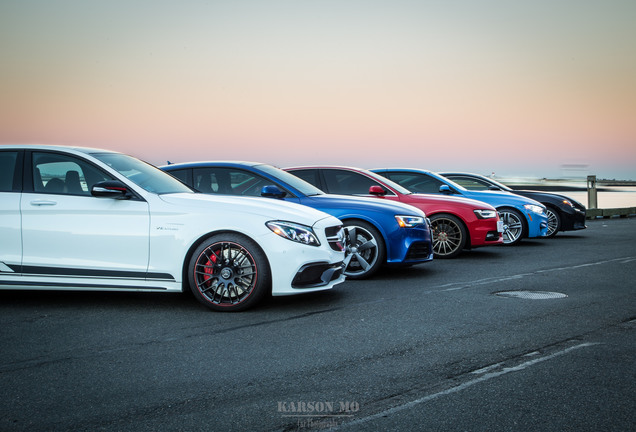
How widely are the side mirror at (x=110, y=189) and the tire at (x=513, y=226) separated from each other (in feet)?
30.9

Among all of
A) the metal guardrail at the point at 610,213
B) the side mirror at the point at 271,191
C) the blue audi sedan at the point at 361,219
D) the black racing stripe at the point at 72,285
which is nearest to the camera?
the black racing stripe at the point at 72,285

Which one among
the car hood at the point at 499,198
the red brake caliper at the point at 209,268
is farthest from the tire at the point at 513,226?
the red brake caliper at the point at 209,268

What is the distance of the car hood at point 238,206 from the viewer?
6.39 m

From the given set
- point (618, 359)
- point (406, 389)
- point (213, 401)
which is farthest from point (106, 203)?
point (618, 359)

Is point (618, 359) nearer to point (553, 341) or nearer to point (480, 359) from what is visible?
point (553, 341)

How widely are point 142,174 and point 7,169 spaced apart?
4.49 feet

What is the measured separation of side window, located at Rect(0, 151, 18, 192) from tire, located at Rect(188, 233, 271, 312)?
2.14m

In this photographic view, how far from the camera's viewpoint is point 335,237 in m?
6.98

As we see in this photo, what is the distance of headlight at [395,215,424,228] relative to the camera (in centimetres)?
876

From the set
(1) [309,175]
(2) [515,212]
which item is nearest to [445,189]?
(2) [515,212]

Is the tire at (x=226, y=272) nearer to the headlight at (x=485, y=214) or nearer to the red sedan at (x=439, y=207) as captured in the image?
the red sedan at (x=439, y=207)

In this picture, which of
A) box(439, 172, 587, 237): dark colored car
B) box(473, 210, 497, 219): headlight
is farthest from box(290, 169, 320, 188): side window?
box(439, 172, 587, 237): dark colored car

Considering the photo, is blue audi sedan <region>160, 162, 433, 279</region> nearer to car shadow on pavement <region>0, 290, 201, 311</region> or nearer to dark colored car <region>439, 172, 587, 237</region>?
car shadow on pavement <region>0, 290, 201, 311</region>

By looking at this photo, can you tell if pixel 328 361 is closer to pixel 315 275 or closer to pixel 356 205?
pixel 315 275
